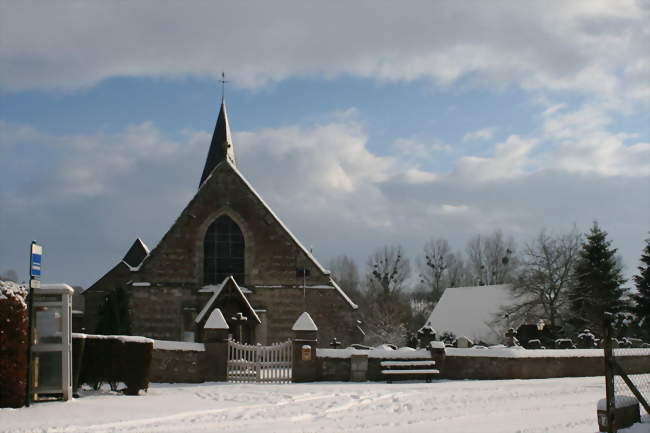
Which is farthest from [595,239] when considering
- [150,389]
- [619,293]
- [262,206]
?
[150,389]

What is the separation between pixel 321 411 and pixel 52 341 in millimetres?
5499

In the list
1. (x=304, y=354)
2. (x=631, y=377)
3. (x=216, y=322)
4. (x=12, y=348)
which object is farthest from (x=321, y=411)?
(x=631, y=377)

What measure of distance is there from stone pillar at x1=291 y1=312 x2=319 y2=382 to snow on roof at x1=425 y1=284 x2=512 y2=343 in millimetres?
30606

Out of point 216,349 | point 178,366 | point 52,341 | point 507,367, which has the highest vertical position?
point 52,341

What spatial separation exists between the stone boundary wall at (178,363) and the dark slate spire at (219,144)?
2182cm

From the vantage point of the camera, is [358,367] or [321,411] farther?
[358,367]

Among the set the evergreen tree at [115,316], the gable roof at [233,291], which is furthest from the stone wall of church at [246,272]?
the gable roof at [233,291]

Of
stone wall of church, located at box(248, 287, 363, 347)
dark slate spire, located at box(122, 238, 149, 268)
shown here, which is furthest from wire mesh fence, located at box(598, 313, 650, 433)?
dark slate spire, located at box(122, 238, 149, 268)

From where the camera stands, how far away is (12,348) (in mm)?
13008

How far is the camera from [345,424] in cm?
1181

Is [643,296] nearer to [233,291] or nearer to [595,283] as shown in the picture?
[595,283]

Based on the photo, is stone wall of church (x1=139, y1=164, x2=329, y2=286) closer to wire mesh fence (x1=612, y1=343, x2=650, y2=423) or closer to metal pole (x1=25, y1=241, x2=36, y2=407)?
wire mesh fence (x1=612, y1=343, x2=650, y2=423)

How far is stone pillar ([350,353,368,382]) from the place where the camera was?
22.4m

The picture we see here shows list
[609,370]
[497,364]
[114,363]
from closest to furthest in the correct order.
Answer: [609,370]
[114,363]
[497,364]
